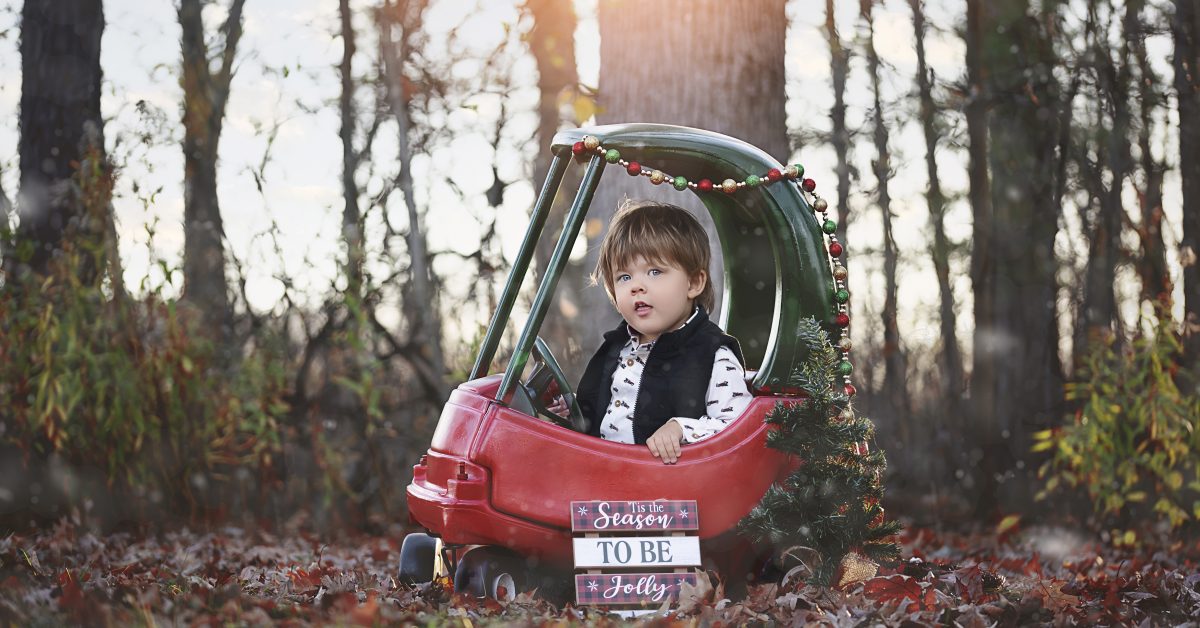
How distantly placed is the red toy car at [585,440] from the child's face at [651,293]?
0.97 feet

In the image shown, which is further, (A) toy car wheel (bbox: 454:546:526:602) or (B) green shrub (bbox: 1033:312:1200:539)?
(B) green shrub (bbox: 1033:312:1200:539)

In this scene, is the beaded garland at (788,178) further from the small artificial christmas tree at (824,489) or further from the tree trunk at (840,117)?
the tree trunk at (840,117)

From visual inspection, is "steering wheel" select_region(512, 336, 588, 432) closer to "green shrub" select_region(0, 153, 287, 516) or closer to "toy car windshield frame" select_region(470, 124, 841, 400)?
"toy car windshield frame" select_region(470, 124, 841, 400)

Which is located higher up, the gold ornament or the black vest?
the black vest

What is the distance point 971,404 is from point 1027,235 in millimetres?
1582

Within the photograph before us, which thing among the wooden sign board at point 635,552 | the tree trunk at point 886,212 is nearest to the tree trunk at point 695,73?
the wooden sign board at point 635,552

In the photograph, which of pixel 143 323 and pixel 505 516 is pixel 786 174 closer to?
pixel 505 516

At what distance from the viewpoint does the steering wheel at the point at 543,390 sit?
11.9 feet

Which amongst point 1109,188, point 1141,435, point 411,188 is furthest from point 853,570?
point 1109,188

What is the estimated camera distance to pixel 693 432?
11.1ft

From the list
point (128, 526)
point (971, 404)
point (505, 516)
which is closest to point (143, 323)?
point (128, 526)

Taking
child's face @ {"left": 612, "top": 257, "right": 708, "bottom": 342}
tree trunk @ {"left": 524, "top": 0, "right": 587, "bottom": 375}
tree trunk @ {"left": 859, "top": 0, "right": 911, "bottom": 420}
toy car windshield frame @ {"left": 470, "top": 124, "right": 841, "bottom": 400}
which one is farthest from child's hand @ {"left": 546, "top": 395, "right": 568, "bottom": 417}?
tree trunk @ {"left": 859, "top": 0, "right": 911, "bottom": 420}

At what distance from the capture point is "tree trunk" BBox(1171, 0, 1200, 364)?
6.93 metres

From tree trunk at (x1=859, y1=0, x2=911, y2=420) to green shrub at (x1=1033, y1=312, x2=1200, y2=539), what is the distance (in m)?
4.52
